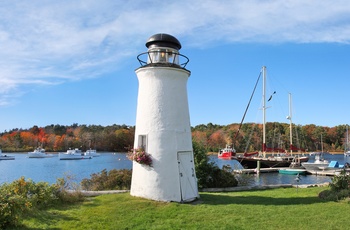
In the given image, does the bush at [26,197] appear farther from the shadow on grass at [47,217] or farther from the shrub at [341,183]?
the shrub at [341,183]

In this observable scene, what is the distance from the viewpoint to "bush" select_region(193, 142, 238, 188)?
55.8ft

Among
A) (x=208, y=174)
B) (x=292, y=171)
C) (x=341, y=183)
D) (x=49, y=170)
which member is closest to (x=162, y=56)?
(x=208, y=174)

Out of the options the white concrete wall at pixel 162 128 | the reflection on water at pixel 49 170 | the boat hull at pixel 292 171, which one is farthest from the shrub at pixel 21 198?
the boat hull at pixel 292 171

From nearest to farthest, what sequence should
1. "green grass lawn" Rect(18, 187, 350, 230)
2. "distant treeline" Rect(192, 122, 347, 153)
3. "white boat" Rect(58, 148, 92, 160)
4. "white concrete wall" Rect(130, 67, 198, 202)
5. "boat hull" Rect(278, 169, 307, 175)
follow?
"green grass lawn" Rect(18, 187, 350, 230), "white concrete wall" Rect(130, 67, 198, 202), "boat hull" Rect(278, 169, 307, 175), "white boat" Rect(58, 148, 92, 160), "distant treeline" Rect(192, 122, 347, 153)

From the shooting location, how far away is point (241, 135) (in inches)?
3885

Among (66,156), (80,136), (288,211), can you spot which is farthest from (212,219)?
(80,136)

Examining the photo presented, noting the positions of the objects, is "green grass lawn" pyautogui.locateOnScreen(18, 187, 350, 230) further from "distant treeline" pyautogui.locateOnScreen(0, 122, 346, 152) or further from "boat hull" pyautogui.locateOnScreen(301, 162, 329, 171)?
"distant treeline" pyautogui.locateOnScreen(0, 122, 346, 152)

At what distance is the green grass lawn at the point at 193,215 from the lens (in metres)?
8.40

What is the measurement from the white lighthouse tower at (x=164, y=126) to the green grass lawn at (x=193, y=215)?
0.62 metres

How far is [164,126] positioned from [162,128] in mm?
111

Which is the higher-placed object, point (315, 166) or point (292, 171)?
point (315, 166)

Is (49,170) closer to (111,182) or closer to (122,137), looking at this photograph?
(111,182)

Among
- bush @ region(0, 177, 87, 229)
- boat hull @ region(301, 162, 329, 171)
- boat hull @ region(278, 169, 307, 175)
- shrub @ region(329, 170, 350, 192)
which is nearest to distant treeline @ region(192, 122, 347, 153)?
boat hull @ region(301, 162, 329, 171)

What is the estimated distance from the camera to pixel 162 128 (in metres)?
11.6
